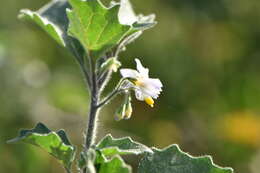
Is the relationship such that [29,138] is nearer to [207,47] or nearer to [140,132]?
[140,132]

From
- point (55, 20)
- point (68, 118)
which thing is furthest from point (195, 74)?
point (55, 20)

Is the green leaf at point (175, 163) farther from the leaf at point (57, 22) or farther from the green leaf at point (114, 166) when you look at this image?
the leaf at point (57, 22)

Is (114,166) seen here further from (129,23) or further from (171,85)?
(171,85)

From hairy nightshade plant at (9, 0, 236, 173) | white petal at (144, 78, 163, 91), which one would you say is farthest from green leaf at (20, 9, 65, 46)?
white petal at (144, 78, 163, 91)

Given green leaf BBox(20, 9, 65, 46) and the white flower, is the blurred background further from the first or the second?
the white flower

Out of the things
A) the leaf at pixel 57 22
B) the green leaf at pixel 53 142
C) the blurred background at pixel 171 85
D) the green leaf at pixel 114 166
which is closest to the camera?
the green leaf at pixel 114 166

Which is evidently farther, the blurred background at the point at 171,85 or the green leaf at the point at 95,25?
the blurred background at the point at 171,85

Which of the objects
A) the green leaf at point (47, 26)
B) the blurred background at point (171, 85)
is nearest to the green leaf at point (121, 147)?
the green leaf at point (47, 26)

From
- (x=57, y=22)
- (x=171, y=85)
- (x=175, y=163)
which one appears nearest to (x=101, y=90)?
(x=175, y=163)
